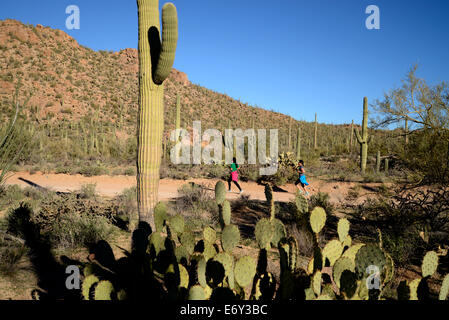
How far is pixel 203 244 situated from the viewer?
3.38 metres

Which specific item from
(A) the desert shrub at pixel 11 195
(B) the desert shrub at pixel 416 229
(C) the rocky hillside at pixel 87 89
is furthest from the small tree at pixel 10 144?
(C) the rocky hillside at pixel 87 89

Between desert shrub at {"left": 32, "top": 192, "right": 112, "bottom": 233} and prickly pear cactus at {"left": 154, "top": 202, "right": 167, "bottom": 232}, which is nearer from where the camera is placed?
prickly pear cactus at {"left": 154, "top": 202, "right": 167, "bottom": 232}

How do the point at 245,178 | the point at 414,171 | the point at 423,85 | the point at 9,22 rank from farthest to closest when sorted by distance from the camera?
the point at 9,22, the point at 245,178, the point at 423,85, the point at 414,171

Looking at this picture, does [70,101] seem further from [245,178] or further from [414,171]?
[414,171]

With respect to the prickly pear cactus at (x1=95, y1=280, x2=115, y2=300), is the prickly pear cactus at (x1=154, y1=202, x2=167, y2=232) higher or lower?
higher

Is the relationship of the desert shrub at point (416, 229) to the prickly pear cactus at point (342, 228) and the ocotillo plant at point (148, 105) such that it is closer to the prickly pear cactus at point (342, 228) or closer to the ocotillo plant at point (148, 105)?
the prickly pear cactus at point (342, 228)

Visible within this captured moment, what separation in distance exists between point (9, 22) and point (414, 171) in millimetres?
54781

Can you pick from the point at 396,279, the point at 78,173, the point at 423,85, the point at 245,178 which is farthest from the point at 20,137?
the point at 78,173

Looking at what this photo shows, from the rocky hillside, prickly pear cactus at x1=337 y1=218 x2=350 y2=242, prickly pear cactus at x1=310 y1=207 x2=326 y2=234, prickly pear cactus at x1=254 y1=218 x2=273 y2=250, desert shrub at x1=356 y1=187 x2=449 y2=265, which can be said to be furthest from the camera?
the rocky hillside

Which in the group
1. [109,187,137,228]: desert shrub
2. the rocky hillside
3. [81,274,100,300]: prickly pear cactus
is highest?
the rocky hillside

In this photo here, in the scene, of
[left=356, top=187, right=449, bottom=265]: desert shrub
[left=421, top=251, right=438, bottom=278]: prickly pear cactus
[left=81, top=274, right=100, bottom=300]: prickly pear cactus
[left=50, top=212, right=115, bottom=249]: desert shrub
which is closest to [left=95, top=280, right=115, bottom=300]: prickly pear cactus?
[left=81, top=274, right=100, bottom=300]: prickly pear cactus

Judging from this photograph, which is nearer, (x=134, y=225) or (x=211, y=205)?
(x=134, y=225)

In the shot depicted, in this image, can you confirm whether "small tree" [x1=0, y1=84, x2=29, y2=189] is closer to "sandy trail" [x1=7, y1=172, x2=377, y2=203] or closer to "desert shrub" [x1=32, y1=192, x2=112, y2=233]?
"desert shrub" [x1=32, y1=192, x2=112, y2=233]

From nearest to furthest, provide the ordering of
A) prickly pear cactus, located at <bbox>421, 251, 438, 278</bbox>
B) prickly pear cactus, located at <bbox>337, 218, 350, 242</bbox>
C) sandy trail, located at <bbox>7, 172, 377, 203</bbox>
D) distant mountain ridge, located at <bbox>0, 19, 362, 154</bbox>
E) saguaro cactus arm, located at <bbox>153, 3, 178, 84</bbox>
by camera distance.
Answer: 1. prickly pear cactus, located at <bbox>421, 251, 438, 278</bbox>
2. prickly pear cactus, located at <bbox>337, 218, 350, 242</bbox>
3. saguaro cactus arm, located at <bbox>153, 3, 178, 84</bbox>
4. sandy trail, located at <bbox>7, 172, 377, 203</bbox>
5. distant mountain ridge, located at <bbox>0, 19, 362, 154</bbox>
